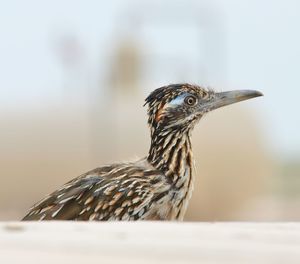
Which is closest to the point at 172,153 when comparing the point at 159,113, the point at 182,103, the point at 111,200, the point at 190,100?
the point at 159,113

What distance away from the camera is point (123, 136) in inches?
1184

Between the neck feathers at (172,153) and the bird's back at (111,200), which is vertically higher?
the neck feathers at (172,153)

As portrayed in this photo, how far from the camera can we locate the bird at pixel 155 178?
7.00m
